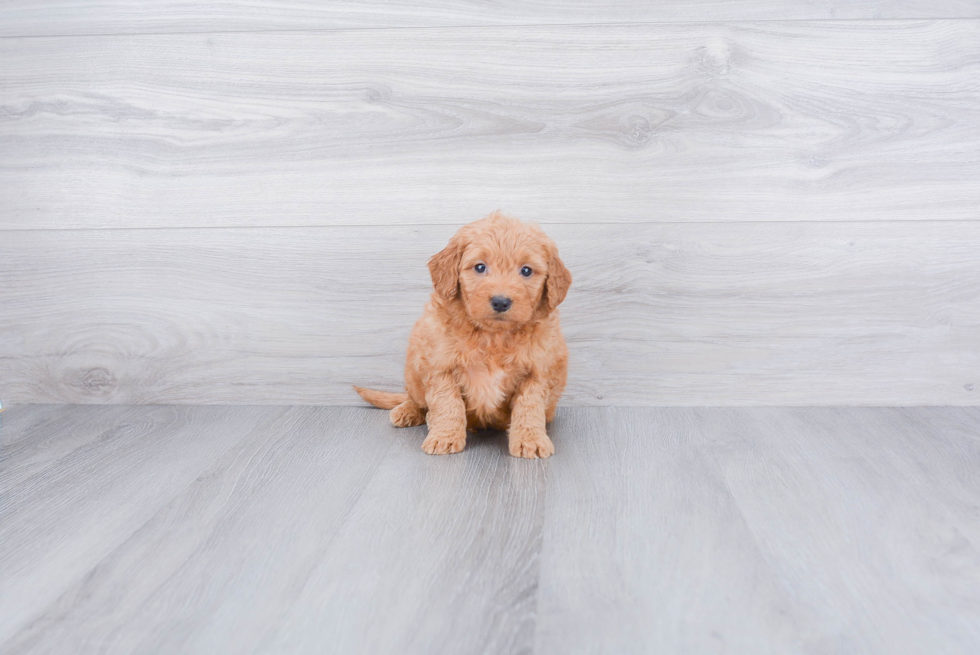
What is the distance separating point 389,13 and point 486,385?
3.44 feet

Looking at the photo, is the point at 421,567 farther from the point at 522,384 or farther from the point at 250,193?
the point at 250,193

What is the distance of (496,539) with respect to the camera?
1.25 metres

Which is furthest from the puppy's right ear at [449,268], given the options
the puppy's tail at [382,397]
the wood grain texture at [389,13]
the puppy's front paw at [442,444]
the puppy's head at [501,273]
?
→ the wood grain texture at [389,13]

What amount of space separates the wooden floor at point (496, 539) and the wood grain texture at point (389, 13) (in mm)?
1074

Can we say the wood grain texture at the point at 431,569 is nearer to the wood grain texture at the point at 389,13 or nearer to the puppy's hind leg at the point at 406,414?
the puppy's hind leg at the point at 406,414

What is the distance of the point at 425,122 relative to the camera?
6.48ft

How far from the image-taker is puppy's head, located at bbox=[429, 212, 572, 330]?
1.58m

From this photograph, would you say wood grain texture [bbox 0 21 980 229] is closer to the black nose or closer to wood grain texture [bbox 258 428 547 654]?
the black nose

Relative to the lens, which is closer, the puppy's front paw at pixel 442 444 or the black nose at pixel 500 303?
the black nose at pixel 500 303

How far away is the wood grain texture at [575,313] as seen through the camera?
1.98m

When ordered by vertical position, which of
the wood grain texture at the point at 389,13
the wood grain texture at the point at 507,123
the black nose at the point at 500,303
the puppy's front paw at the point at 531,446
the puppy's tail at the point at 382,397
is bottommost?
the puppy's tail at the point at 382,397

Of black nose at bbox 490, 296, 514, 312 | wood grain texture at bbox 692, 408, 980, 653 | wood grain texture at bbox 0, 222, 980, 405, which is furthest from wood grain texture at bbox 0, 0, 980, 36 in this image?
wood grain texture at bbox 692, 408, 980, 653

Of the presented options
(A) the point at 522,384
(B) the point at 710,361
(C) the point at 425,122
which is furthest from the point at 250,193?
(B) the point at 710,361

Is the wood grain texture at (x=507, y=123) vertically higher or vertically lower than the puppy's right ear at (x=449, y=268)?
higher
